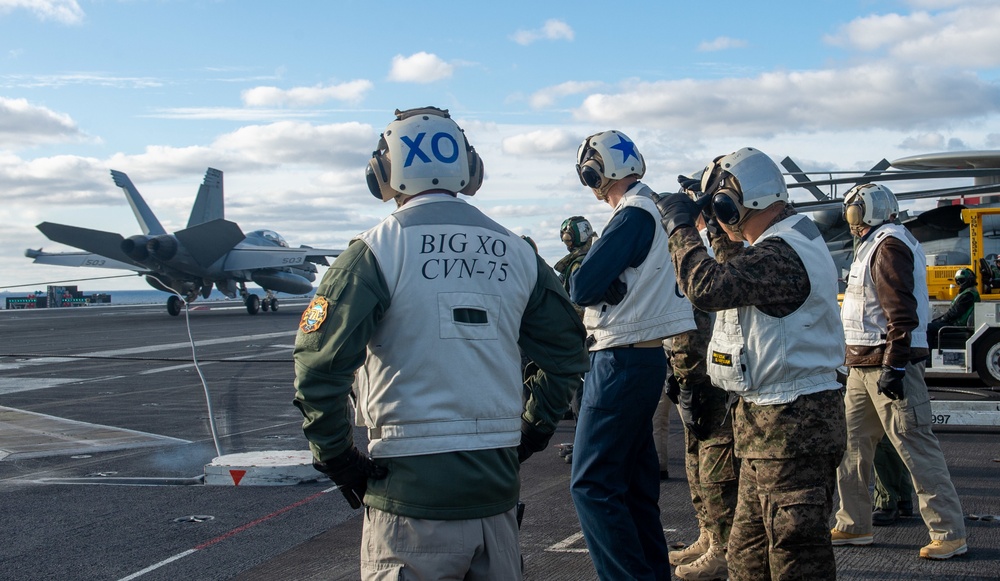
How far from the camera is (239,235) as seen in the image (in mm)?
37594

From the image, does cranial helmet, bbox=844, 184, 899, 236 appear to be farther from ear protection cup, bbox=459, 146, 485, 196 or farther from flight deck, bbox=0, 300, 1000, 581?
ear protection cup, bbox=459, 146, 485, 196

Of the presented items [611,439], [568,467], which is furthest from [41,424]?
[611,439]

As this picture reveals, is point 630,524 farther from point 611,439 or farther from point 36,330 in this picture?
point 36,330

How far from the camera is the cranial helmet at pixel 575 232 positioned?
26.0 feet

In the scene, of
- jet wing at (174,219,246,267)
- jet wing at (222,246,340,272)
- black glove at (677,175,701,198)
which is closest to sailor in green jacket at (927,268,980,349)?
black glove at (677,175,701,198)

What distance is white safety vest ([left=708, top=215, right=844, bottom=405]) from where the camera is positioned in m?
3.62

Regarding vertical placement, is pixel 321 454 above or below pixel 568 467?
above

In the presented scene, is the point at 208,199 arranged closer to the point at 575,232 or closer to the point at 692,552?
the point at 575,232

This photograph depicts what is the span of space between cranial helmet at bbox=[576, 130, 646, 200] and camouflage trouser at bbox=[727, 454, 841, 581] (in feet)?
5.24

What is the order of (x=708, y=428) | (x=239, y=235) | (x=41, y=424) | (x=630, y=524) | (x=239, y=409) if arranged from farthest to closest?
(x=239, y=235) < (x=239, y=409) < (x=41, y=424) < (x=708, y=428) < (x=630, y=524)

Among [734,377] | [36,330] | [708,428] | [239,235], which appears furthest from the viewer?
[239,235]

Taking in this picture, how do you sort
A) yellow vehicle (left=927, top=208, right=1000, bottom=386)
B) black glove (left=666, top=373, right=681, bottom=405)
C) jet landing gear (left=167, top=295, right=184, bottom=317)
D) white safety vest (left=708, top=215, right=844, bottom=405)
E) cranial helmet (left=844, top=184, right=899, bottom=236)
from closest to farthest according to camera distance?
white safety vest (left=708, top=215, right=844, bottom=405) < black glove (left=666, top=373, right=681, bottom=405) < cranial helmet (left=844, top=184, right=899, bottom=236) < yellow vehicle (left=927, top=208, right=1000, bottom=386) < jet landing gear (left=167, top=295, right=184, bottom=317)

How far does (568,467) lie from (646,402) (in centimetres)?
403

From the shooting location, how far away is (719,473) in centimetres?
466
